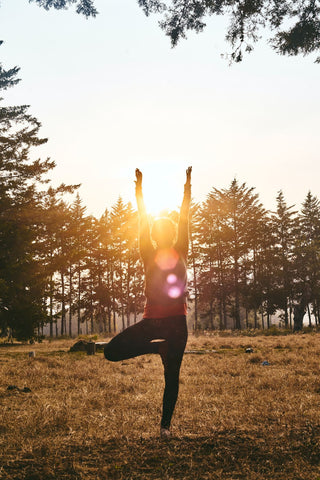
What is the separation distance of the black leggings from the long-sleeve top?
0.09 metres

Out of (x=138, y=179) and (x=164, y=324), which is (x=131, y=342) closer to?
(x=164, y=324)

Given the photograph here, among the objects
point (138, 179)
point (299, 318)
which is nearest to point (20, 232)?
point (138, 179)

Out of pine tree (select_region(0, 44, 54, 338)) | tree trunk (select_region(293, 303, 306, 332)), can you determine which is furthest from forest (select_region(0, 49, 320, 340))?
pine tree (select_region(0, 44, 54, 338))

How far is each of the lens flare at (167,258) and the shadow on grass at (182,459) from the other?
1.75m

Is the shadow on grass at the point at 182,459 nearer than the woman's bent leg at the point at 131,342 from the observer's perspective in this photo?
Yes

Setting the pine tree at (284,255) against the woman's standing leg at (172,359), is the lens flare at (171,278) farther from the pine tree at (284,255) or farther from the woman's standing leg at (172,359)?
the pine tree at (284,255)

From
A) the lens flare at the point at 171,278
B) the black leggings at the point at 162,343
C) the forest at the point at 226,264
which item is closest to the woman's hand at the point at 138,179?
the lens flare at the point at 171,278

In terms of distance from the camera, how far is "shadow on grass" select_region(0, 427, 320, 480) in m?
2.91

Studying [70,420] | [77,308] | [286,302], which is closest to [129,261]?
[77,308]

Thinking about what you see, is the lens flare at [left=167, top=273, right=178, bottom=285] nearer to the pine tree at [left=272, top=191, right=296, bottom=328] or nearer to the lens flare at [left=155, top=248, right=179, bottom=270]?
the lens flare at [left=155, top=248, right=179, bottom=270]

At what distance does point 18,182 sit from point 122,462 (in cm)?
1938

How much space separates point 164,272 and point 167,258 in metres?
0.21

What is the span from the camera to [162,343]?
3924mm

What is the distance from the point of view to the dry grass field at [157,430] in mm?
3035
